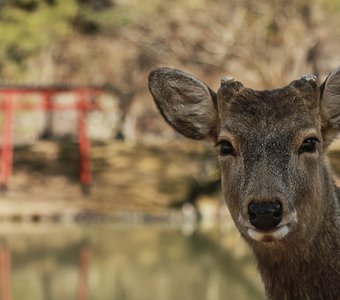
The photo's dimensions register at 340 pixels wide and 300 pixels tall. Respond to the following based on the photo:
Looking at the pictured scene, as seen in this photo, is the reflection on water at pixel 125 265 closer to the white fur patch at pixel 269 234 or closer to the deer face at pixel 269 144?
the deer face at pixel 269 144

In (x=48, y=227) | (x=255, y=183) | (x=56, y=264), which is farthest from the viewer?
(x=48, y=227)

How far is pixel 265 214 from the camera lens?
12.7ft

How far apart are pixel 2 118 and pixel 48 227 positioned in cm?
1000

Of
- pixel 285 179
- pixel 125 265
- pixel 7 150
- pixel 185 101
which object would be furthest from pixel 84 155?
pixel 285 179

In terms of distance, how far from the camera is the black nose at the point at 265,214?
12.7 feet

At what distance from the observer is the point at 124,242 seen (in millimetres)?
13148

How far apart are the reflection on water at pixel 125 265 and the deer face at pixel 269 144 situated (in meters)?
4.66

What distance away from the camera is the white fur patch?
395 centimetres

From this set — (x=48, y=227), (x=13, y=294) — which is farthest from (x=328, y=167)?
(x=48, y=227)

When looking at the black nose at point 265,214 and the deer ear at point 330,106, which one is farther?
the deer ear at point 330,106

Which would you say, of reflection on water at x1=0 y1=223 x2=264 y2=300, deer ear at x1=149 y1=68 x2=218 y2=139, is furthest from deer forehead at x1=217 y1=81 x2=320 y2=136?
reflection on water at x1=0 y1=223 x2=264 y2=300

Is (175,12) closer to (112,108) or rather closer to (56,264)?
(112,108)

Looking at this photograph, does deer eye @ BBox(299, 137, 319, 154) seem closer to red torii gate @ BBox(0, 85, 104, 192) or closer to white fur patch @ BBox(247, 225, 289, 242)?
white fur patch @ BBox(247, 225, 289, 242)

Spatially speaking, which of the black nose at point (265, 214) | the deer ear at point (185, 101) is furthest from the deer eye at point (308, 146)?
the deer ear at point (185, 101)
